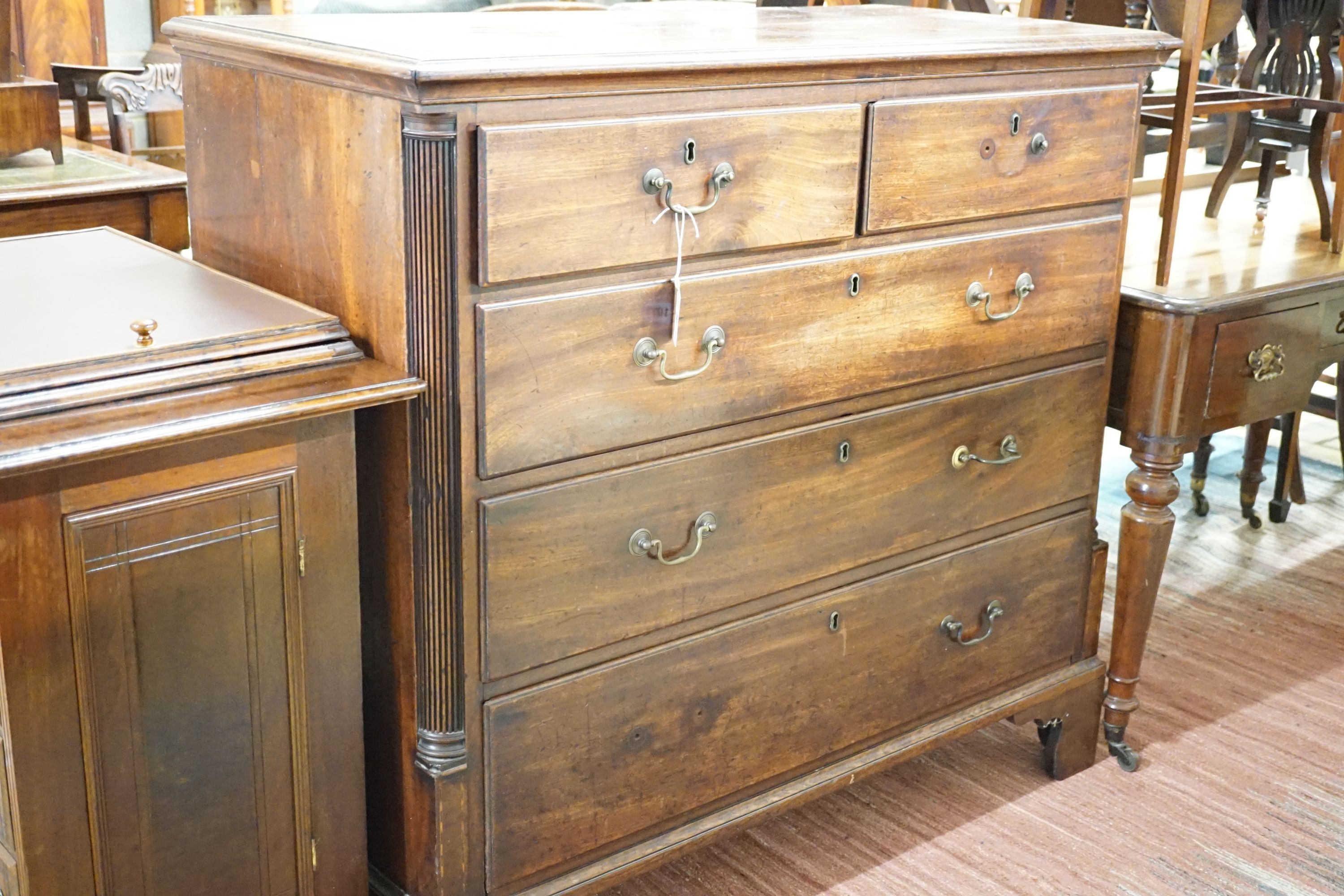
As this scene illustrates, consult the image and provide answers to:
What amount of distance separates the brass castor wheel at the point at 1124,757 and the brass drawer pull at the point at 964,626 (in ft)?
1.54

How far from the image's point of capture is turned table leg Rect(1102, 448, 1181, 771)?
2344mm

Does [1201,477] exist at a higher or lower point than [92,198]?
lower

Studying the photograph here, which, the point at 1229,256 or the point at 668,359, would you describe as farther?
the point at 1229,256

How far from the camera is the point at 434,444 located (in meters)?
1.53

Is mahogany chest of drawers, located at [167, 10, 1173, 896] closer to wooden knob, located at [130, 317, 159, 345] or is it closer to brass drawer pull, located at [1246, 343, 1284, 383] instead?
wooden knob, located at [130, 317, 159, 345]

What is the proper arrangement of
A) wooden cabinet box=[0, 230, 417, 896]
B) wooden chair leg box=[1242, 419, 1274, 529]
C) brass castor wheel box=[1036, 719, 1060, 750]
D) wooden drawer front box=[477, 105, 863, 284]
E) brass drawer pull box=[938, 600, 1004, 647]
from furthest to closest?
1. wooden chair leg box=[1242, 419, 1274, 529]
2. brass castor wheel box=[1036, 719, 1060, 750]
3. brass drawer pull box=[938, 600, 1004, 647]
4. wooden drawer front box=[477, 105, 863, 284]
5. wooden cabinet box=[0, 230, 417, 896]

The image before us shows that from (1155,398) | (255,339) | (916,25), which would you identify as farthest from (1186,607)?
(255,339)

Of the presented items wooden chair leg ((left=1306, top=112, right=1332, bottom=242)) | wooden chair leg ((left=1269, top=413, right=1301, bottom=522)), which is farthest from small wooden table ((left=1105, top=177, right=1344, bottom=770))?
wooden chair leg ((left=1269, top=413, right=1301, bottom=522))

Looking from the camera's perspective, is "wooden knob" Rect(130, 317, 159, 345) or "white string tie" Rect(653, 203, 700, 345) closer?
"wooden knob" Rect(130, 317, 159, 345)

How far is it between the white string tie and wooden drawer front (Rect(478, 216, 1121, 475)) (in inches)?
0.5

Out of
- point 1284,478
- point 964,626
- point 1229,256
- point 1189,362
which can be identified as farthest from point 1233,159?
point 964,626

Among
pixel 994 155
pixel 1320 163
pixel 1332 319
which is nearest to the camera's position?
pixel 994 155

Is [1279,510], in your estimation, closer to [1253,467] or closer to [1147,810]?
[1253,467]

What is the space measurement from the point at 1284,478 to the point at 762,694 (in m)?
2.17
